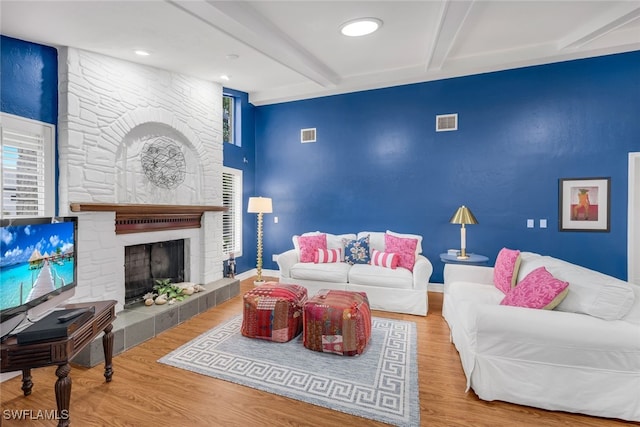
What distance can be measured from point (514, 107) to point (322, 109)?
2.97 metres

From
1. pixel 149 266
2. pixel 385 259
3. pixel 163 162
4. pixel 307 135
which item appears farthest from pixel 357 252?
pixel 163 162

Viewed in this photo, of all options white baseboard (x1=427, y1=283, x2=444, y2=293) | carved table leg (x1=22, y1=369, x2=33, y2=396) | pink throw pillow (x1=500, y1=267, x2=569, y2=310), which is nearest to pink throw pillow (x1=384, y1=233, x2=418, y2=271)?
white baseboard (x1=427, y1=283, x2=444, y2=293)

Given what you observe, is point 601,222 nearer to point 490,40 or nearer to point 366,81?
point 490,40

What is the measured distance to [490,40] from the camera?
3676 mm

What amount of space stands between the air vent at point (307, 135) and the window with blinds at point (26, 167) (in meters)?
3.48

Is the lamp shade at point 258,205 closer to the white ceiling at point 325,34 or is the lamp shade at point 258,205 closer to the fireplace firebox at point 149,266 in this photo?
the fireplace firebox at point 149,266

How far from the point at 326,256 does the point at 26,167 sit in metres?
3.40

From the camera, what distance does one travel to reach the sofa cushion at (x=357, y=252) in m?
4.32

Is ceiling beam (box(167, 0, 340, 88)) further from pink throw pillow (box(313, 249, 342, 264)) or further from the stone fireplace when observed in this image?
Result: pink throw pillow (box(313, 249, 342, 264))

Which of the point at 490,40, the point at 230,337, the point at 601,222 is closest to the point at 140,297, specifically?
the point at 230,337

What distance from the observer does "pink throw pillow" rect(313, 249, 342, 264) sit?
4336 mm

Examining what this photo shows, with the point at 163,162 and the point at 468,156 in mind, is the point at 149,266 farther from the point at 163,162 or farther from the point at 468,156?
the point at 468,156

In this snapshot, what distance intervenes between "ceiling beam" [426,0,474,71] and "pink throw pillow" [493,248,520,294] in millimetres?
2398

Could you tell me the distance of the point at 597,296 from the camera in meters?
1.96
